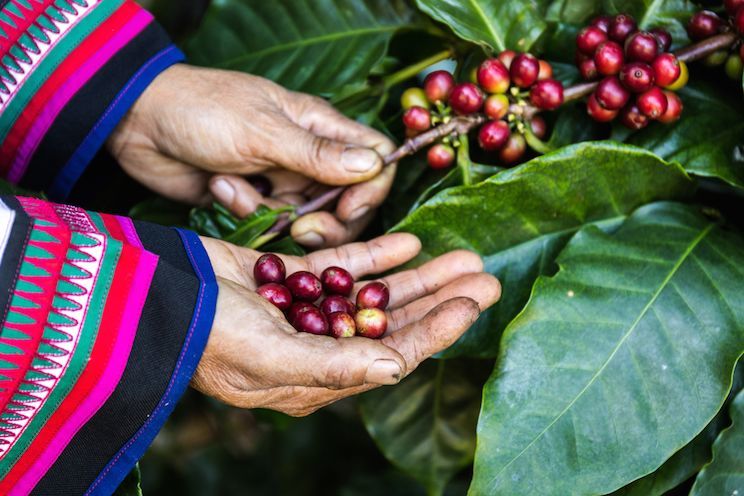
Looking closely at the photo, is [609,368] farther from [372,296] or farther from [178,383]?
[178,383]

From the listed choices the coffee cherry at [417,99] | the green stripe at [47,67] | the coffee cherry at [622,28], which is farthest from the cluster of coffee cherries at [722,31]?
the green stripe at [47,67]

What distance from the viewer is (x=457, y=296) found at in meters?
1.10

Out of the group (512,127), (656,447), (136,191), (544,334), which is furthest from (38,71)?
(656,447)

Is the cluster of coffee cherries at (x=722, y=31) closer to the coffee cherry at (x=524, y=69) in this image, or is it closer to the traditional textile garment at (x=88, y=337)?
the coffee cherry at (x=524, y=69)

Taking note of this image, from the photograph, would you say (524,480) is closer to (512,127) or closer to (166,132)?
(512,127)

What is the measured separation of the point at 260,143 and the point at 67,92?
337 millimetres

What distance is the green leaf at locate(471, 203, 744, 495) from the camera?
1.04 metres

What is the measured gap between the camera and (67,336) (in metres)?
0.92

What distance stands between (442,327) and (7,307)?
0.54m

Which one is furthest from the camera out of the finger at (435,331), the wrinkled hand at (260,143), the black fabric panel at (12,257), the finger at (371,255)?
the wrinkled hand at (260,143)

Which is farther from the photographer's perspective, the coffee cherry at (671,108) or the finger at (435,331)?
the coffee cherry at (671,108)

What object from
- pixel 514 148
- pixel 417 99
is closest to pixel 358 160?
→ pixel 417 99

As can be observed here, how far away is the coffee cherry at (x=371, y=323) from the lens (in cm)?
110

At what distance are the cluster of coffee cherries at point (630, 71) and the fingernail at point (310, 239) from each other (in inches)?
20.1
